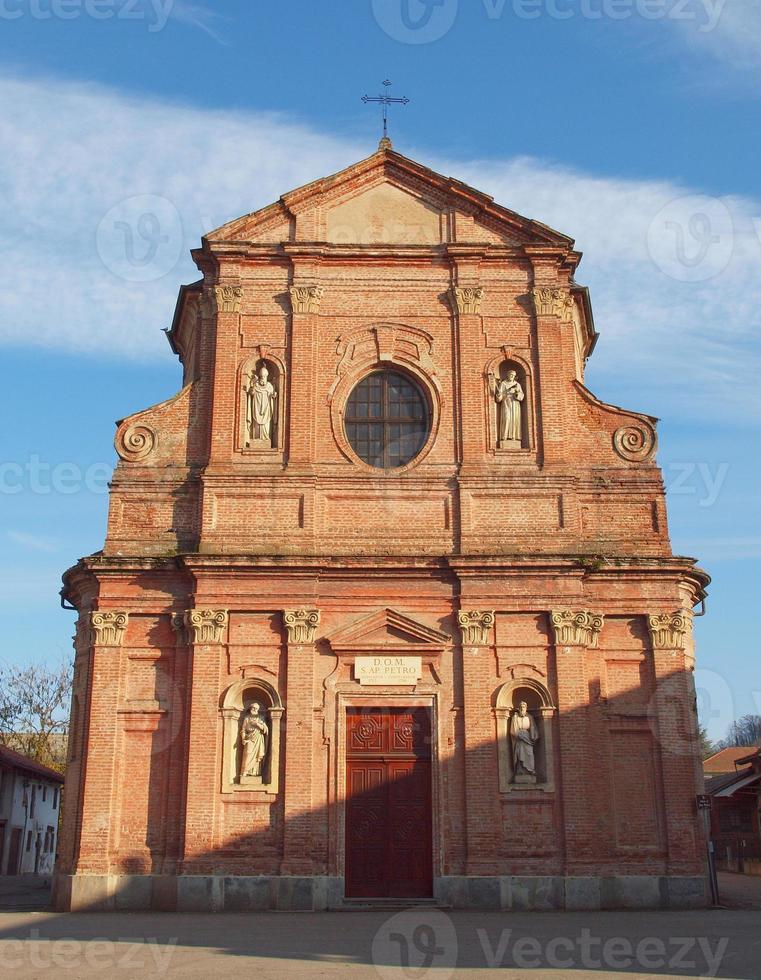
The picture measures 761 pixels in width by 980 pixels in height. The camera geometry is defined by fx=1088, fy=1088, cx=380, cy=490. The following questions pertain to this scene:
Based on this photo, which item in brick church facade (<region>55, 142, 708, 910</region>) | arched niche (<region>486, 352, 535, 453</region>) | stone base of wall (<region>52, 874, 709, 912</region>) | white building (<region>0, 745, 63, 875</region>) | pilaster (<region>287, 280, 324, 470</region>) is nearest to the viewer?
stone base of wall (<region>52, 874, 709, 912</region>)

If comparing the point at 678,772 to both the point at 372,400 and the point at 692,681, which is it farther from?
A: the point at 372,400

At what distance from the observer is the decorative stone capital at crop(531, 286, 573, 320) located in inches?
814

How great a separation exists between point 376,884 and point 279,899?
5.38 feet

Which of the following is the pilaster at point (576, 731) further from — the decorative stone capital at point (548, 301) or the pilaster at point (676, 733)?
the decorative stone capital at point (548, 301)

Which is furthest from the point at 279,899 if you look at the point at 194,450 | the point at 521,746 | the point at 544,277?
the point at 544,277

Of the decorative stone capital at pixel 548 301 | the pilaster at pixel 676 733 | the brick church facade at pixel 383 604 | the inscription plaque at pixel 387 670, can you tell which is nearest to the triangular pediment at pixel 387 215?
the brick church facade at pixel 383 604

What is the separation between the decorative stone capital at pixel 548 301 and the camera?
20672 millimetres

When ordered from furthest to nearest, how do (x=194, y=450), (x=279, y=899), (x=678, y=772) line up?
(x=194, y=450) < (x=678, y=772) < (x=279, y=899)

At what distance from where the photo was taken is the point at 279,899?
17297 mm

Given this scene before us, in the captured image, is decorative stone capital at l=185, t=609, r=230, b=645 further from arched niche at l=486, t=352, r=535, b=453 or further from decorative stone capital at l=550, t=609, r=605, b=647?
arched niche at l=486, t=352, r=535, b=453

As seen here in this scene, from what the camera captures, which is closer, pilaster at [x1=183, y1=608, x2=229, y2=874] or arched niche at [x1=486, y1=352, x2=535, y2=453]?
pilaster at [x1=183, y1=608, x2=229, y2=874]

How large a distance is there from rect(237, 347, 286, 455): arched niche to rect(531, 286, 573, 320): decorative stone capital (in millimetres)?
4975

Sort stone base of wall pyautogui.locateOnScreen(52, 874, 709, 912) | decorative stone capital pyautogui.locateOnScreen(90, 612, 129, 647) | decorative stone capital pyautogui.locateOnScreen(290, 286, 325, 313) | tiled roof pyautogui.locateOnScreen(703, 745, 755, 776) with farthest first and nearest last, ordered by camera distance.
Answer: tiled roof pyautogui.locateOnScreen(703, 745, 755, 776), decorative stone capital pyautogui.locateOnScreen(290, 286, 325, 313), decorative stone capital pyautogui.locateOnScreen(90, 612, 129, 647), stone base of wall pyautogui.locateOnScreen(52, 874, 709, 912)

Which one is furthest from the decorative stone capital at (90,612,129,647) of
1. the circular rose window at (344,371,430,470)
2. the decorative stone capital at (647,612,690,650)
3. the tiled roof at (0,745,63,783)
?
the tiled roof at (0,745,63,783)
